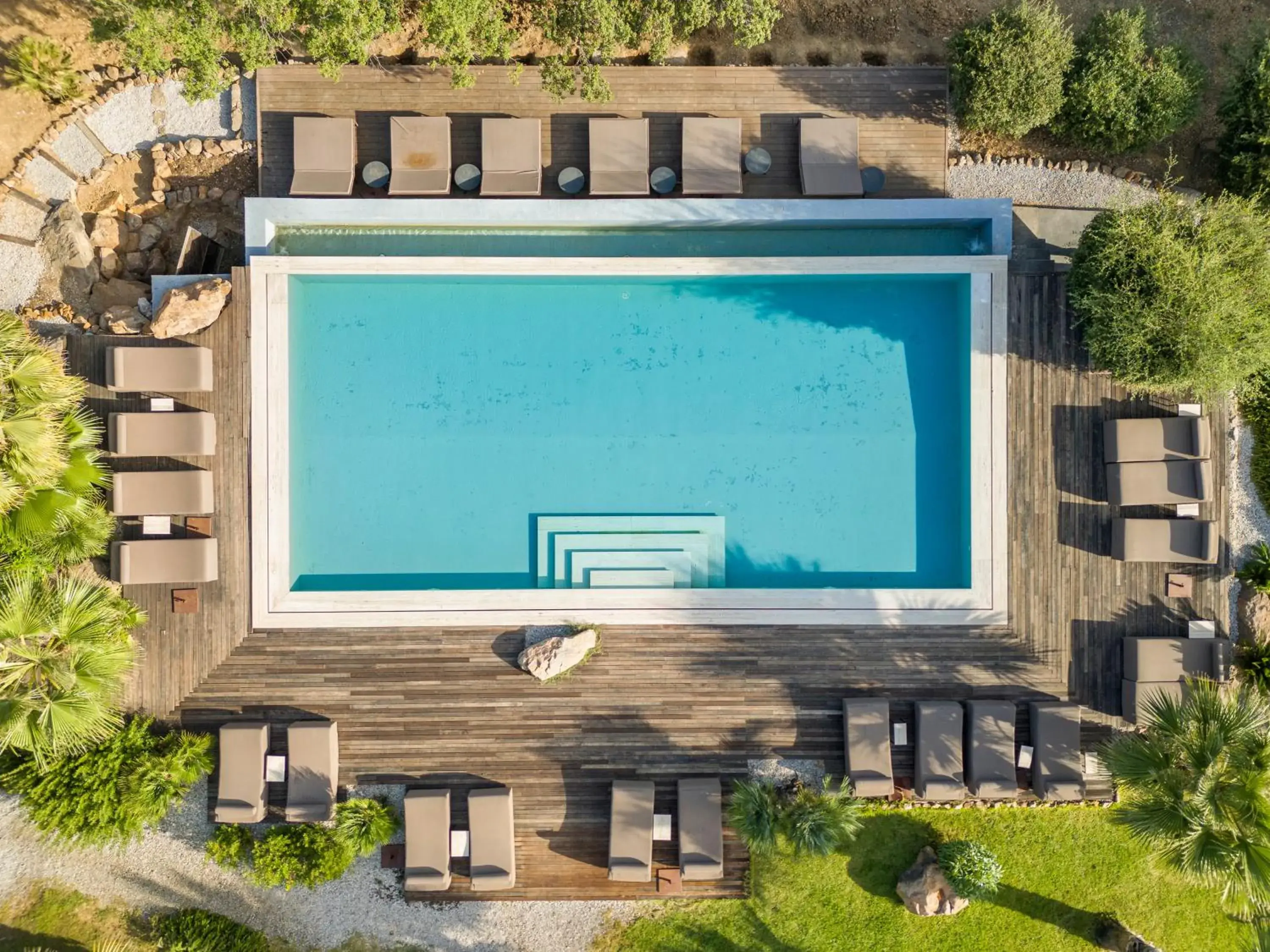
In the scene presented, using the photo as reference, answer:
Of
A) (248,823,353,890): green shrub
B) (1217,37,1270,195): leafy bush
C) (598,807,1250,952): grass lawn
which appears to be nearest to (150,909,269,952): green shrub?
(248,823,353,890): green shrub

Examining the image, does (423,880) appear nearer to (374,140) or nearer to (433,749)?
(433,749)

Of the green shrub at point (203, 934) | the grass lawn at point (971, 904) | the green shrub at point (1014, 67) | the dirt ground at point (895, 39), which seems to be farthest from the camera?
the dirt ground at point (895, 39)

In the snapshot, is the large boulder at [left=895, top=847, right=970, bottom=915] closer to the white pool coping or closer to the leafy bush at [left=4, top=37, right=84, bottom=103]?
the white pool coping

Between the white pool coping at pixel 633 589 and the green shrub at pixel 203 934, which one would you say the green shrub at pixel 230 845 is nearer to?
the green shrub at pixel 203 934

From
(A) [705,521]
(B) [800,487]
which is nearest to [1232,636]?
(B) [800,487]

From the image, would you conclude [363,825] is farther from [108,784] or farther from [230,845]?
[108,784]

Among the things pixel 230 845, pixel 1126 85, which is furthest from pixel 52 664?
pixel 1126 85

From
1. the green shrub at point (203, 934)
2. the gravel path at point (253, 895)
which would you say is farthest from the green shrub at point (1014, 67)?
the green shrub at point (203, 934)
